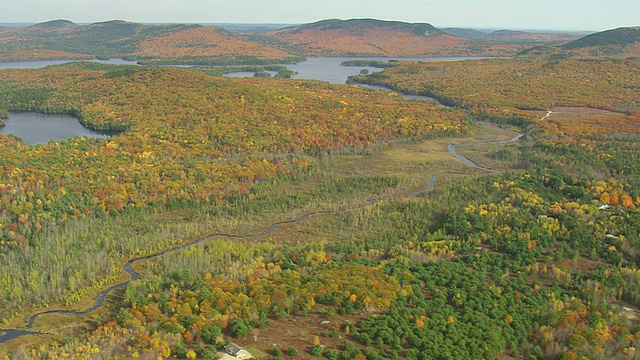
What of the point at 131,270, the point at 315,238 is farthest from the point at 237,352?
the point at 315,238

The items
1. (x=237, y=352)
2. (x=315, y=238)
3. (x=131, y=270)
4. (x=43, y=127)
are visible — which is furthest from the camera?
(x=43, y=127)

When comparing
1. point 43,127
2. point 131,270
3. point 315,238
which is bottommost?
point 315,238

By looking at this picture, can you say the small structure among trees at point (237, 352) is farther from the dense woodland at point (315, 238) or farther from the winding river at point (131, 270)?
the winding river at point (131, 270)

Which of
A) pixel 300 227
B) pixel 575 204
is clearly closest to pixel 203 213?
pixel 300 227

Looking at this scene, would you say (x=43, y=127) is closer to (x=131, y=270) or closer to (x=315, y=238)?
(x=131, y=270)

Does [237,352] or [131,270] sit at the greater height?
[237,352]

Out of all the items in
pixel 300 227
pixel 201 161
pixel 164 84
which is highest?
pixel 164 84

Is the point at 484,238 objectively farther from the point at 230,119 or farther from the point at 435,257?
the point at 230,119
